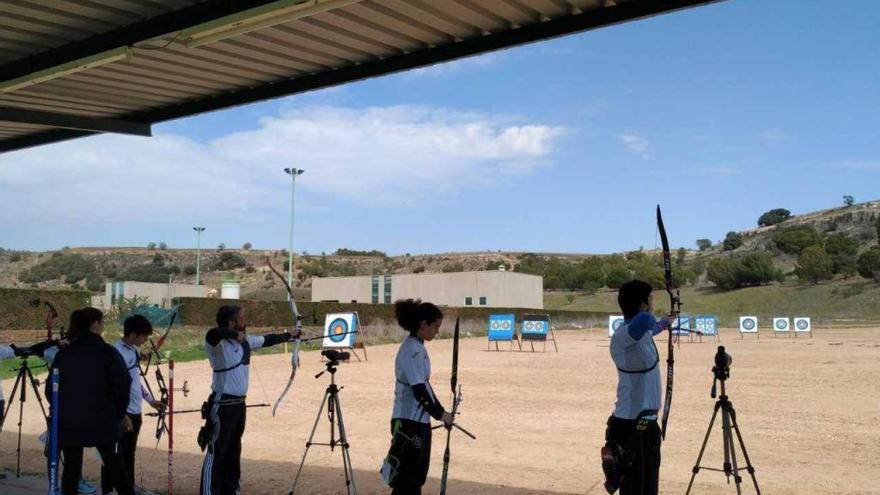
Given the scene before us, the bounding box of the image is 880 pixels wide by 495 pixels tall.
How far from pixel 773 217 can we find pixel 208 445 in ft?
419

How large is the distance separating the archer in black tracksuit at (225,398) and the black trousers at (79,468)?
502mm

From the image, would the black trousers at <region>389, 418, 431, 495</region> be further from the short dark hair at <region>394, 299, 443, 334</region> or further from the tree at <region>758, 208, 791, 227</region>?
the tree at <region>758, 208, 791, 227</region>

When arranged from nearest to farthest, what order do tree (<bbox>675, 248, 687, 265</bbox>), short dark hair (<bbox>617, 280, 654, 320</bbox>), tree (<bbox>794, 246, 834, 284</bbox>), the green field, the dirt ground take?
1. short dark hair (<bbox>617, 280, 654, 320</bbox>)
2. the dirt ground
3. the green field
4. tree (<bbox>794, 246, 834, 284</bbox>)
5. tree (<bbox>675, 248, 687, 265</bbox>)

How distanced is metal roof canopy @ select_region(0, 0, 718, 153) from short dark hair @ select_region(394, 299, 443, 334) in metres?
1.69

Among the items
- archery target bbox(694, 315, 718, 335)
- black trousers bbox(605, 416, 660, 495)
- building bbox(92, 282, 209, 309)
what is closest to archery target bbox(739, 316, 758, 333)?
archery target bbox(694, 315, 718, 335)

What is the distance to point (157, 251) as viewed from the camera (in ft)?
350

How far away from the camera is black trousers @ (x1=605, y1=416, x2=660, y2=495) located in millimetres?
Answer: 4379

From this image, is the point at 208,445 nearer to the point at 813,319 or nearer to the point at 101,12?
the point at 101,12

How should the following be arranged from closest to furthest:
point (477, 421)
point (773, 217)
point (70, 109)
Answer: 1. point (70, 109)
2. point (477, 421)
3. point (773, 217)

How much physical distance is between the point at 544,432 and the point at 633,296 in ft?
20.1

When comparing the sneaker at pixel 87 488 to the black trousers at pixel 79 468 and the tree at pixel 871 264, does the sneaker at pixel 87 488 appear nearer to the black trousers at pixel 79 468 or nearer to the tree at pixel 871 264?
the black trousers at pixel 79 468

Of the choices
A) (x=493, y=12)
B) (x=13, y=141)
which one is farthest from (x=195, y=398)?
(x=493, y=12)

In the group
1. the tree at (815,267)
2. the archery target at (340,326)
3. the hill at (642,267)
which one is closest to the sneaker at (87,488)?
the archery target at (340,326)

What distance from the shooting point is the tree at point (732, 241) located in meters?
107
